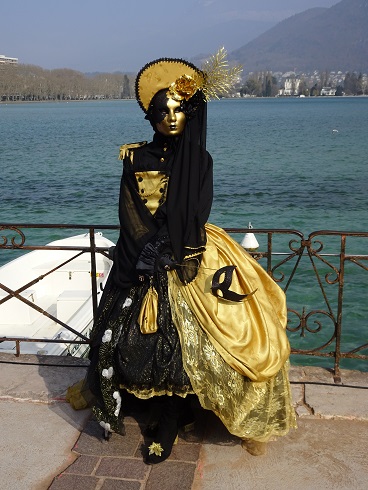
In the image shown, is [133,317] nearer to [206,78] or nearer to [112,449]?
[112,449]

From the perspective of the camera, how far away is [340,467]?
10.6 ft

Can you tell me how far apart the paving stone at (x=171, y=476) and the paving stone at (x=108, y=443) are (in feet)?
0.73

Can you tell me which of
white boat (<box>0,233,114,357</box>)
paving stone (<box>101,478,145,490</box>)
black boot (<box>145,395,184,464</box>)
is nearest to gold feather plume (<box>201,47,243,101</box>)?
black boot (<box>145,395,184,464</box>)

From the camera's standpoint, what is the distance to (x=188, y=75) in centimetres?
323

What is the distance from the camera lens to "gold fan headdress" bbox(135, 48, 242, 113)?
3221 mm

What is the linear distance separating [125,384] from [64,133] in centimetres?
5311

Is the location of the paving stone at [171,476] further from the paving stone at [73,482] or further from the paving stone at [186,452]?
the paving stone at [73,482]

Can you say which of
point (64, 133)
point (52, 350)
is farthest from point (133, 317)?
→ point (64, 133)

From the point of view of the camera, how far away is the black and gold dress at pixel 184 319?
3.16 meters

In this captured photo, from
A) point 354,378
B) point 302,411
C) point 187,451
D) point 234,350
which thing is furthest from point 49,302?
point 234,350

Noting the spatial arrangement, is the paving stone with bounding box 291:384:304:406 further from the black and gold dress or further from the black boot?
the black boot

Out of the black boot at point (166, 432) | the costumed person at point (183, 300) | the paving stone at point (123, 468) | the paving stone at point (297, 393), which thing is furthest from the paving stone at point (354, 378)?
the paving stone at point (123, 468)

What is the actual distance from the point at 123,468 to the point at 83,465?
0.72 ft

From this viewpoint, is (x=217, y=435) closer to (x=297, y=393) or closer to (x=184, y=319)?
(x=297, y=393)
